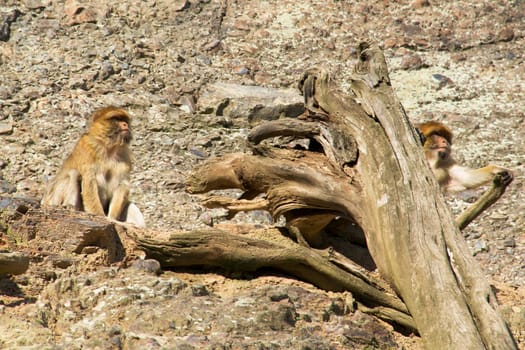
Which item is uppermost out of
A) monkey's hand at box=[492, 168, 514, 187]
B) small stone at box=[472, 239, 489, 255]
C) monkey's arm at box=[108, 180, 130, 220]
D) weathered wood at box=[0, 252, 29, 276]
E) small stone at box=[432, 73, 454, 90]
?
small stone at box=[432, 73, 454, 90]

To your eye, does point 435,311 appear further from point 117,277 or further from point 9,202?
point 9,202

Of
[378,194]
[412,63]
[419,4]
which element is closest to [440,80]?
[412,63]

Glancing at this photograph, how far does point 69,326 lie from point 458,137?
8.23 m

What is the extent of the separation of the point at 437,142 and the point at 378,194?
3.29m

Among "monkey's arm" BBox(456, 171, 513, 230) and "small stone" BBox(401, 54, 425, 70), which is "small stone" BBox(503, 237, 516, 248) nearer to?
"monkey's arm" BBox(456, 171, 513, 230)

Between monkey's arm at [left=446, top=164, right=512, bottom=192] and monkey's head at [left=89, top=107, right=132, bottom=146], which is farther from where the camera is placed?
monkey's head at [left=89, top=107, right=132, bottom=146]

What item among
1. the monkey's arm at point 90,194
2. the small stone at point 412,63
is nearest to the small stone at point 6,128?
the monkey's arm at point 90,194

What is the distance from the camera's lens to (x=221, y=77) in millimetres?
13445

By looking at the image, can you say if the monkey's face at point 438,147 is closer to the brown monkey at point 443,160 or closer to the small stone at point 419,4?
the brown monkey at point 443,160

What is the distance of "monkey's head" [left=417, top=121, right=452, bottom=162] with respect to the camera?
32.8 ft

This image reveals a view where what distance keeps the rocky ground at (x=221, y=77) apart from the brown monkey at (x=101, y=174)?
40.9 inches

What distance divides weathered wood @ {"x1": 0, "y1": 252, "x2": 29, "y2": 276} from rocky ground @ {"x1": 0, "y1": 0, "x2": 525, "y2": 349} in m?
1.32

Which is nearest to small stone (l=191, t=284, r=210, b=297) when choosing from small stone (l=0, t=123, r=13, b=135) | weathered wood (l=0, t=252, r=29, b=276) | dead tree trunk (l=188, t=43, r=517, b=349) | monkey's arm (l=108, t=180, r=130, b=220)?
weathered wood (l=0, t=252, r=29, b=276)

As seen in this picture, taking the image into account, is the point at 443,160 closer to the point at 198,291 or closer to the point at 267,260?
the point at 267,260
